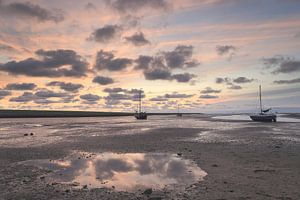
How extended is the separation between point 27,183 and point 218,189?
8.01 m

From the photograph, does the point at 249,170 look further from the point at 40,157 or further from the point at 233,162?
the point at 40,157

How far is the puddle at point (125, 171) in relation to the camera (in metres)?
13.3

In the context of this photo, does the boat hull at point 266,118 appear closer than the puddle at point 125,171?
No

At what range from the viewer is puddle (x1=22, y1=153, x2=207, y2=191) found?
43.6 ft

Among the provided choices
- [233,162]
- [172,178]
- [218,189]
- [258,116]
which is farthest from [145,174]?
[258,116]

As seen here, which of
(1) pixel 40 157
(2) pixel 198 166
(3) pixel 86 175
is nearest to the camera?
(3) pixel 86 175

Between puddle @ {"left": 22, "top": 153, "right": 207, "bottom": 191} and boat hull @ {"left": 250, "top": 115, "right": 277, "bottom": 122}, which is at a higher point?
boat hull @ {"left": 250, "top": 115, "right": 277, "bottom": 122}

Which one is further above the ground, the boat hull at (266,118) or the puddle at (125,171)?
the boat hull at (266,118)

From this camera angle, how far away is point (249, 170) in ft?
51.3

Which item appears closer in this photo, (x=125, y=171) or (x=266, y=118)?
(x=125, y=171)

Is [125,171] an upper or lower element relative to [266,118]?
lower

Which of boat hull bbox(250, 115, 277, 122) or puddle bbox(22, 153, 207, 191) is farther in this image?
boat hull bbox(250, 115, 277, 122)

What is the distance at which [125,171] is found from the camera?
1623cm

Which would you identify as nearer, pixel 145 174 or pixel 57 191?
pixel 57 191
